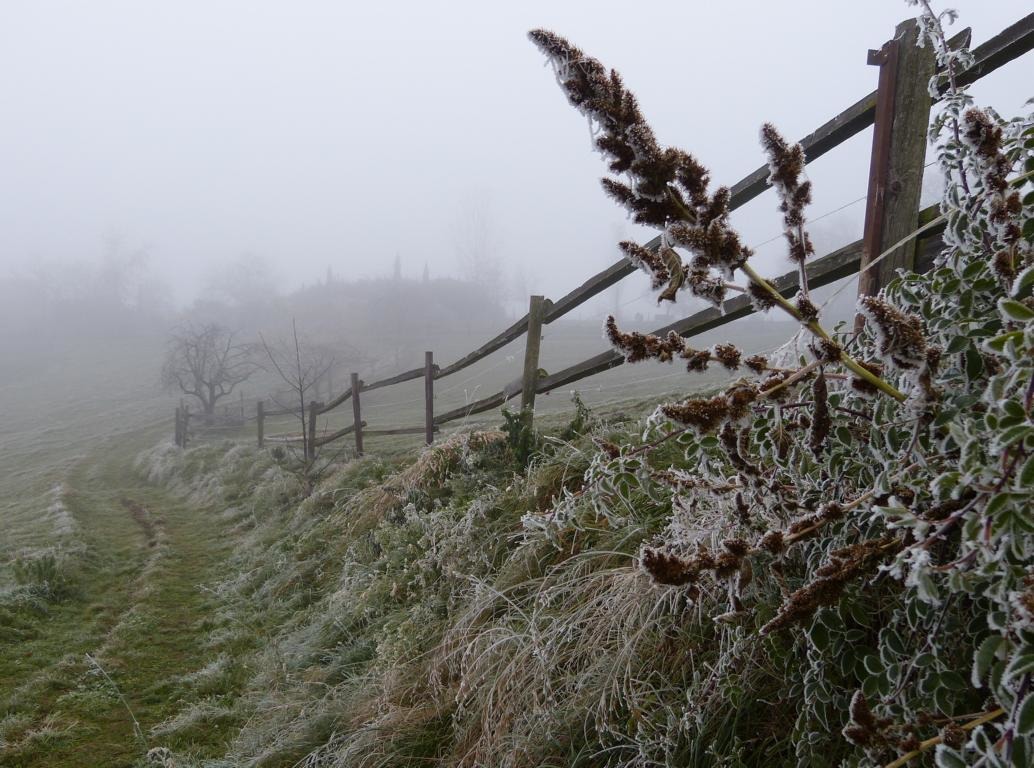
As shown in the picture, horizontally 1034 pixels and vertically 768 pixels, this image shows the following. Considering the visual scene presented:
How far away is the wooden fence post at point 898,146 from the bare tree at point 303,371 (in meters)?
8.74

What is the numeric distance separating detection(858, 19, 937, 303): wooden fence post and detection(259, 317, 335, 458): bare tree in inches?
344

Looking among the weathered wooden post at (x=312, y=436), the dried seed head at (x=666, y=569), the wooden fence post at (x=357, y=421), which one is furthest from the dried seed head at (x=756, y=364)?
the weathered wooden post at (x=312, y=436)

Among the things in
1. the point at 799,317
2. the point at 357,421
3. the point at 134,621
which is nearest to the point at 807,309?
the point at 799,317

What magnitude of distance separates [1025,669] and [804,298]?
0.57 meters

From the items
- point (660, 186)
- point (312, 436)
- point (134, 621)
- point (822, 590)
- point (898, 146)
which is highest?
point (898, 146)

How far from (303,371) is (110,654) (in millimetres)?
16600

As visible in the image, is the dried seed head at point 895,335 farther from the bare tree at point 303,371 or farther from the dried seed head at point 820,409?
the bare tree at point 303,371

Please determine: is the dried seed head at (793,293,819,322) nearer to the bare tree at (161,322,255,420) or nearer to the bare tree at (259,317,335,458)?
the bare tree at (259,317,335,458)

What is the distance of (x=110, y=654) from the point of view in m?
4.67

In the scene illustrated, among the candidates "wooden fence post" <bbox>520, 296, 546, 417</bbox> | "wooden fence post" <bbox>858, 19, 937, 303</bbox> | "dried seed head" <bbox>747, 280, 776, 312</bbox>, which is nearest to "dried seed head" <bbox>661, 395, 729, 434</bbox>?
"dried seed head" <bbox>747, 280, 776, 312</bbox>

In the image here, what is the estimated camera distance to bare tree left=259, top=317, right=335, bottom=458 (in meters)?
10.8

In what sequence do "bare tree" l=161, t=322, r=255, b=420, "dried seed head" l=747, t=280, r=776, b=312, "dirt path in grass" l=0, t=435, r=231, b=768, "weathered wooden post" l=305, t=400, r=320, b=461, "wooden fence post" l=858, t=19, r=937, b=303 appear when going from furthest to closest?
"bare tree" l=161, t=322, r=255, b=420, "weathered wooden post" l=305, t=400, r=320, b=461, "dirt path in grass" l=0, t=435, r=231, b=768, "wooden fence post" l=858, t=19, r=937, b=303, "dried seed head" l=747, t=280, r=776, b=312

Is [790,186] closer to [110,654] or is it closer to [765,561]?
[765,561]

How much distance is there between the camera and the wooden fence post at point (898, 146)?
2098mm
